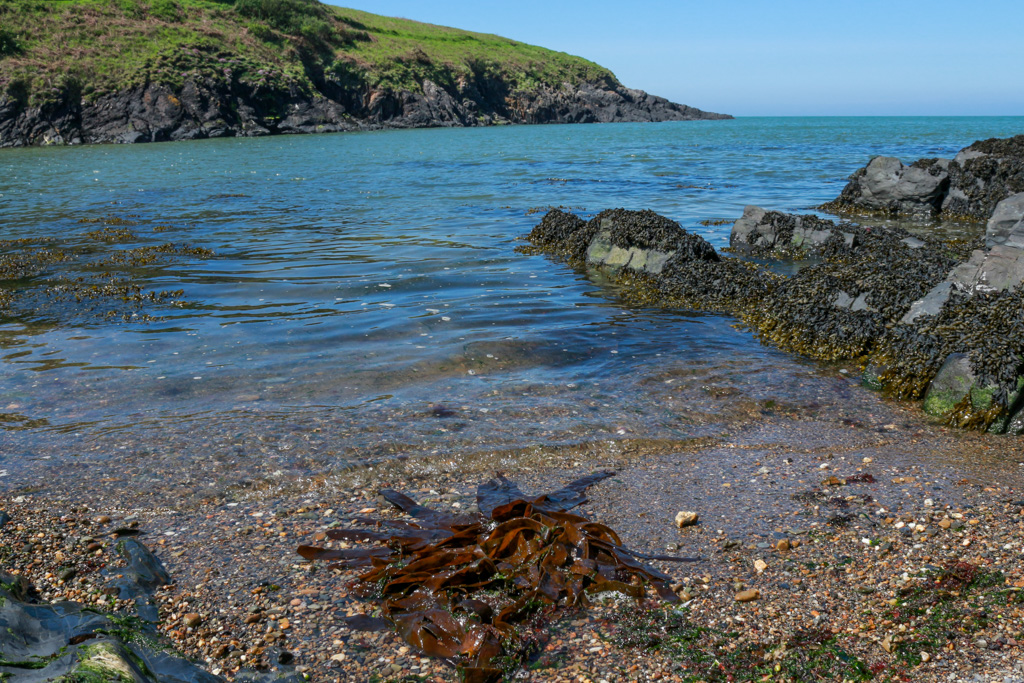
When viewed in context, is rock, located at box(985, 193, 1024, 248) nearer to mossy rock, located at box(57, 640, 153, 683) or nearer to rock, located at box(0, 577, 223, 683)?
rock, located at box(0, 577, 223, 683)

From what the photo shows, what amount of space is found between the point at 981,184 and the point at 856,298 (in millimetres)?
14265

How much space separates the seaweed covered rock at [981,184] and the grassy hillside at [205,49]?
63.1 m

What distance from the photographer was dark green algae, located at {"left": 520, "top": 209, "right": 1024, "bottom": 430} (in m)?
6.99

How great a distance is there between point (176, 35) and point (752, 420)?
267 feet

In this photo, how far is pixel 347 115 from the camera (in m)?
82.1

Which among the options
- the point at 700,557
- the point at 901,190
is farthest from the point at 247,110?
the point at 700,557

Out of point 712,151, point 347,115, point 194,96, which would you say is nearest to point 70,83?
point 194,96

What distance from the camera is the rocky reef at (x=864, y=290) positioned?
6891 mm

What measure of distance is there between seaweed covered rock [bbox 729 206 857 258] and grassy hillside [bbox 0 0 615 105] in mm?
60805

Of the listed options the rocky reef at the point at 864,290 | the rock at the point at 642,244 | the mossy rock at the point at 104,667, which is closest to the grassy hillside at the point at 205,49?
the rock at the point at 642,244

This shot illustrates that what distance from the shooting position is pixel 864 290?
9516 mm

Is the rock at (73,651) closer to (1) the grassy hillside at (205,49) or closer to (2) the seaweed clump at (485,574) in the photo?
(2) the seaweed clump at (485,574)

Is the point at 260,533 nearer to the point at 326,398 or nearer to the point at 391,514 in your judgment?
the point at 391,514

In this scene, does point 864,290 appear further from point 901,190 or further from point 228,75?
point 228,75
